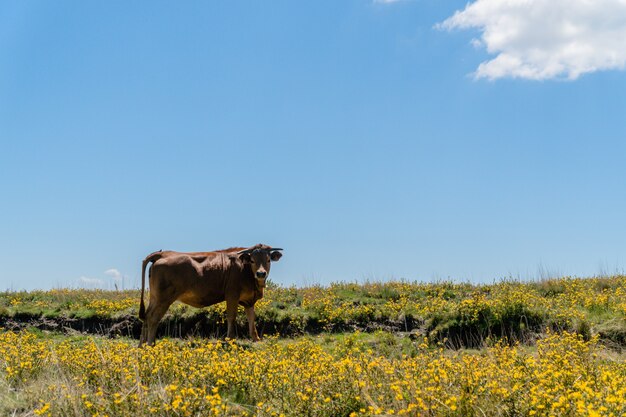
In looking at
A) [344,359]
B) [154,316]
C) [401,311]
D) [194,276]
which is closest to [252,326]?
[194,276]

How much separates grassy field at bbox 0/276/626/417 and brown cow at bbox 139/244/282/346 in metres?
1.47

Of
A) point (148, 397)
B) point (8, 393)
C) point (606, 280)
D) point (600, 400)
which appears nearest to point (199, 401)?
point (148, 397)

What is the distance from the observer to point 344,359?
7625 mm

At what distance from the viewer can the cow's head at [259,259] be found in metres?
14.4

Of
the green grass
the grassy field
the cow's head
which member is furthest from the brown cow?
the grassy field

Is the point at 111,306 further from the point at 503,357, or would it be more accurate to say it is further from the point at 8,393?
the point at 503,357

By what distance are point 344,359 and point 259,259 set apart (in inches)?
290

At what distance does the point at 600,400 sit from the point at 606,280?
47.9 ft

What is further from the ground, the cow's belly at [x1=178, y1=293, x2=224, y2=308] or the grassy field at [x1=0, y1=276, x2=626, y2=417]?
the cow's belly at [x1=178, y1=293, x2=224, y2=308]

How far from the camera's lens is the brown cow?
14180 millimetres

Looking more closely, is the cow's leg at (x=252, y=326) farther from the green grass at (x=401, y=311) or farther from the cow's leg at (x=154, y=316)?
Result: the cow's leg at (x=154, y=316)

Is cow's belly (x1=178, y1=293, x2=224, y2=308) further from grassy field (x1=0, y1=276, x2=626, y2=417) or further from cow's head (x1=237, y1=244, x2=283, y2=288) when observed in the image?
grassy field (x1=0, y1=276, x2=626, y2=417)

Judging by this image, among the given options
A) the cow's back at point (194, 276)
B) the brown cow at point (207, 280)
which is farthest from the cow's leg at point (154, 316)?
the cow's back at point (194, 276)

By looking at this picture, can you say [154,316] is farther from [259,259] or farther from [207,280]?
[259,259]
